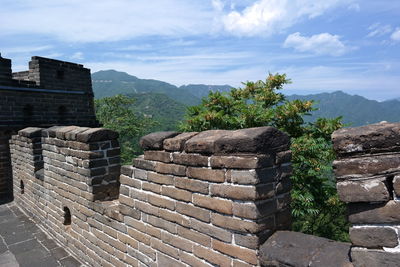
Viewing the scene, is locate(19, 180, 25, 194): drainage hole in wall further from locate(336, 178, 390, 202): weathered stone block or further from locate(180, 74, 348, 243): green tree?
locate(336, 178, 390, 202): weathered stone block

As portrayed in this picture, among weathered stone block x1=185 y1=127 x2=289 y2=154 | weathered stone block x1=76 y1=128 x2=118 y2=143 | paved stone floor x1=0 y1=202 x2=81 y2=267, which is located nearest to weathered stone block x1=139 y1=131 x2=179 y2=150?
weathered stone block x1=185 y1=127 x2=289 y2=154

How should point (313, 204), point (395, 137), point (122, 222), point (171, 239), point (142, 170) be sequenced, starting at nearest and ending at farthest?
point (395, 137) → point (171, 239) → point (142, 170) → point (122, 222) → point (313, 204)

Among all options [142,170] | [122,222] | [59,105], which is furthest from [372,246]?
[59,105]

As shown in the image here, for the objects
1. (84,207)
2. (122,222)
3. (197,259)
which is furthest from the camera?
(84,207)

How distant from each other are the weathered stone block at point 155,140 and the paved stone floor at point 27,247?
2.05m

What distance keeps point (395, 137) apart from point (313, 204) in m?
4.45

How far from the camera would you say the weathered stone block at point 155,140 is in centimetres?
250

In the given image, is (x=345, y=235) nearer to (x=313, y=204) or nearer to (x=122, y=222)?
(x=313, y=204)

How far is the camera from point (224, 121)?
5.93 m

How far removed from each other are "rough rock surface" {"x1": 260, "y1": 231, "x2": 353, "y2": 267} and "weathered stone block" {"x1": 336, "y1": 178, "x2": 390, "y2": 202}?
40 cm

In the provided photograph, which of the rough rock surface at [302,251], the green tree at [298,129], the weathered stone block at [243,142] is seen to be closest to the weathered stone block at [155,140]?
the weathered stone block at [243,142]

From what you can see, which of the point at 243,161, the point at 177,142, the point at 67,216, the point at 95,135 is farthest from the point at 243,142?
the point at 67,216

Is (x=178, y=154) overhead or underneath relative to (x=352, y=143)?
underneath

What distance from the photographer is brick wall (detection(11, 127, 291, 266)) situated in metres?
1.89
